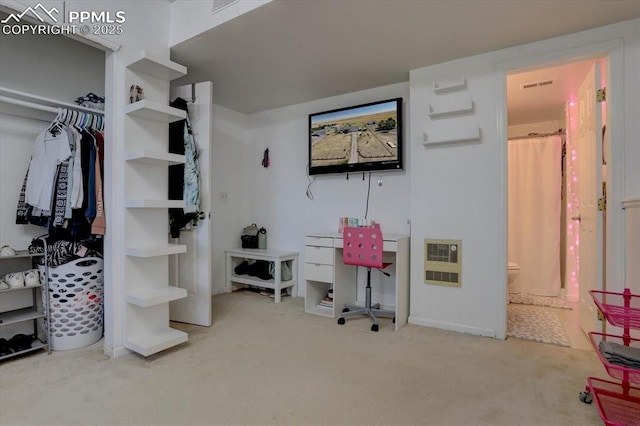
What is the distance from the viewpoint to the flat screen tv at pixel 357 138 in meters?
3.17

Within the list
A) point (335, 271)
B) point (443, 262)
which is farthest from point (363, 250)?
point (443, 262)

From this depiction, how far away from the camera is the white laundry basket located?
2.29 m

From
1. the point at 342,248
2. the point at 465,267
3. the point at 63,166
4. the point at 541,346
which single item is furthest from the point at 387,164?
the point at 63,166

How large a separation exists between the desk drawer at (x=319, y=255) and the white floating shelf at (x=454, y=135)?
1338 mm

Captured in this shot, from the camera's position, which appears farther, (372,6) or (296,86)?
(296,86)

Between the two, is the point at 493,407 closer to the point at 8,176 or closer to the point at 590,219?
the point at 590,219

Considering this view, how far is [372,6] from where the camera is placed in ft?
6.66

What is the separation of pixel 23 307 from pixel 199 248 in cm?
129

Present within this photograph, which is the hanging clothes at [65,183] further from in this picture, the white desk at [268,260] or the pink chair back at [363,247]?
the pink chair back at [363,247]

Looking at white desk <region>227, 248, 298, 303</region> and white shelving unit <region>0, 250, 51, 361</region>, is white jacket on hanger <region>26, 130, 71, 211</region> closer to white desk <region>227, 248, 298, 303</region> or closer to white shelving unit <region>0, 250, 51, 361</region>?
white shelving unit <region>0, 250, 51, 361</region>

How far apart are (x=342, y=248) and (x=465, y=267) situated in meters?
1.09

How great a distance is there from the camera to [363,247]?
2.80 meters

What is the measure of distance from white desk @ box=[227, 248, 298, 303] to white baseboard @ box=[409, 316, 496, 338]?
147 centimetres

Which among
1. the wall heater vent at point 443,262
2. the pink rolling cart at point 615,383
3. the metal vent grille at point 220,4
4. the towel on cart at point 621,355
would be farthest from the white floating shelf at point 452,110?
the towel on cart at point 621,355
